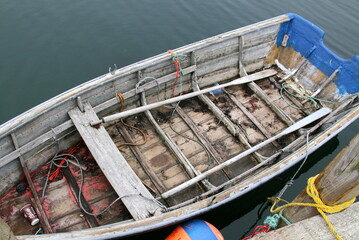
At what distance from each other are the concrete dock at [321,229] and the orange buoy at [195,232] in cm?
192

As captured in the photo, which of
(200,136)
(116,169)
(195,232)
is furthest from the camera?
(200,136)

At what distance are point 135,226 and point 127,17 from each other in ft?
31.6

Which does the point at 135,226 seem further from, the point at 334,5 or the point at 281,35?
the point at 334,5

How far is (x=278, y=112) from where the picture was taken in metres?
7.70

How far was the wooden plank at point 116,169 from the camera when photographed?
16.2 feet

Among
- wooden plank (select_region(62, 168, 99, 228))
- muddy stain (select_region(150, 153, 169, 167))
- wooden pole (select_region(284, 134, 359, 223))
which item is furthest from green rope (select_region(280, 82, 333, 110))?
wooden plank (select_region(62, 168, 99, 228))

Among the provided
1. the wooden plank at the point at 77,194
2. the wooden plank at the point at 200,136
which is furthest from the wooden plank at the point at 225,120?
the wooden plank at the point at 77,194

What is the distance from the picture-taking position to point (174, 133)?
6.93 meters

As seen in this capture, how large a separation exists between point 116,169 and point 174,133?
6.59 feet

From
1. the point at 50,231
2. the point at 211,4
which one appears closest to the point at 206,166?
the point at 50,231

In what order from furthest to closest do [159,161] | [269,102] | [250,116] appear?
[269,102] → [250,116] → [159,161]

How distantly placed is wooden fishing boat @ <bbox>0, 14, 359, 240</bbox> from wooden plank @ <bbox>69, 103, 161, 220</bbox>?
0.02 metres

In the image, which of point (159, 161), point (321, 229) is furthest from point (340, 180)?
point (159, 161)

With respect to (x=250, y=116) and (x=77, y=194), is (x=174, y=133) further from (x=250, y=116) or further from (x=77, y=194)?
(x=77, y=194)
